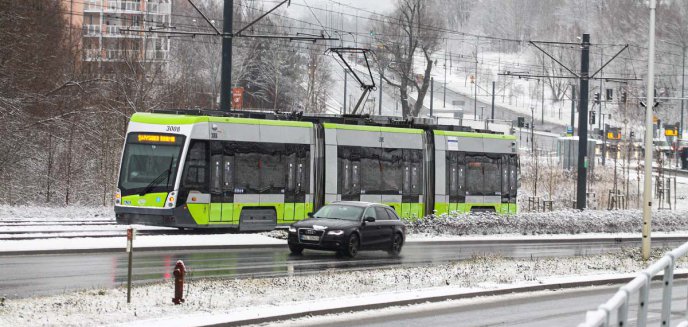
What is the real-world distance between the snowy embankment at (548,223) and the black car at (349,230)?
26.2 ft

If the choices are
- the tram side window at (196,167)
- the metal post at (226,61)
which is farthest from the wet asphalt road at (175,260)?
the metal post at (226,61)

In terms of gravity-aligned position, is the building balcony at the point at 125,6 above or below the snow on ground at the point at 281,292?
above

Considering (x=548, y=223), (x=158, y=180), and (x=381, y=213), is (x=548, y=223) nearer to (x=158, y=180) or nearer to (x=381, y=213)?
(x=381, y=213)

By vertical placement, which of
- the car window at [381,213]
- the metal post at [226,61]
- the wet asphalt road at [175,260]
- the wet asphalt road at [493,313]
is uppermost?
the metal post at [226,61]

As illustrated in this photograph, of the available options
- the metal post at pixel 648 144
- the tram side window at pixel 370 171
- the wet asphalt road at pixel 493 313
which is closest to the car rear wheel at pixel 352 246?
the wet asphalt road at pixel 493 313

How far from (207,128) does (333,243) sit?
6.76 metres

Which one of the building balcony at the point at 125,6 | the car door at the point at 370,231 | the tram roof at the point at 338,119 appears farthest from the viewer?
the building balcony at the point at 125,6

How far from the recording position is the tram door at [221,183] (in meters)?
32.7

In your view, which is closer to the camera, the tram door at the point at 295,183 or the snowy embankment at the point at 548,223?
the tram door at the point at 295,183

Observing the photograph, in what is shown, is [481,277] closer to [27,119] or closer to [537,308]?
[537,308]

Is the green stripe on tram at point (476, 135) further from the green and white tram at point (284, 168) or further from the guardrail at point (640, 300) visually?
the guardrail at point (640, 300)

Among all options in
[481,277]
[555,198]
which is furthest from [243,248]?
[555,198]

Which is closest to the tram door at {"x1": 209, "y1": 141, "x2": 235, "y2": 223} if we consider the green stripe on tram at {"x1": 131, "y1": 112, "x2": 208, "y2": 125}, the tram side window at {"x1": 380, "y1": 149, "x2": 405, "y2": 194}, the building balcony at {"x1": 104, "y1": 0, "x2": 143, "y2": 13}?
the green stripe on tram at {"x1": 131, "y1": 112, "x2": 208, "y2": 125}

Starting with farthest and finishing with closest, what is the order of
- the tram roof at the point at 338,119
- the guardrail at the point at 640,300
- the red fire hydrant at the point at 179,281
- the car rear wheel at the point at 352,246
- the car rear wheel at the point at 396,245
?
the tram roof at the point at 338,119 < the car rear wheel at the point at 396,245 < the car rear wheel at the point at 352,246 < the red fire hydrant at the point at 179,281 < the guardrail at the point at 640,300
